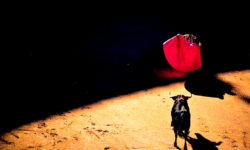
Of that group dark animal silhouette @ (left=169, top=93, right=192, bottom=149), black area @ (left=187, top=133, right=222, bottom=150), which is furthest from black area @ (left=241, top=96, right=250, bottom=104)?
dark animal silhouette @ (left=169, top=93, right=192, bottom=149)

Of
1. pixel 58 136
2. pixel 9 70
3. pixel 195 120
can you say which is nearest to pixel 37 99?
pixel 58 136

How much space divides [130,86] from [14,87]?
308cm

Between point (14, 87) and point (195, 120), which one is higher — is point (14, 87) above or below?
above

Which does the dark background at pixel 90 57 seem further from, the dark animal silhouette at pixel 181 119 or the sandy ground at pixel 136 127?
the dark animal silhouette at pixel 181 119

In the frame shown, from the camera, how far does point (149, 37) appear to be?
24.8 feet

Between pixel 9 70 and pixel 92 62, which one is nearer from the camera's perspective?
pixel 9 70

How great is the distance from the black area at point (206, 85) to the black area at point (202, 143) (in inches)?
61.6

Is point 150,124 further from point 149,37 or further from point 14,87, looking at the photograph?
point 149,37

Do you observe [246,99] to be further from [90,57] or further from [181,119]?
[90,57]

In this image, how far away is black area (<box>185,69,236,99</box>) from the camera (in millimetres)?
4527

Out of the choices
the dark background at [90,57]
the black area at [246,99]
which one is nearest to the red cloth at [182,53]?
the dark background at [90,57]

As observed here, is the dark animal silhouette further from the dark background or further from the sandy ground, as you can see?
the dark background

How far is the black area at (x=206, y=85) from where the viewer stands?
178 inches

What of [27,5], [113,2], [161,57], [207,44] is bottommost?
[161,57]
